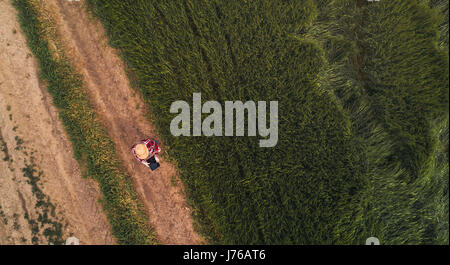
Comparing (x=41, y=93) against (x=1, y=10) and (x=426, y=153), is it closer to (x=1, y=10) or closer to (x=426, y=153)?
(x=1, y=10)

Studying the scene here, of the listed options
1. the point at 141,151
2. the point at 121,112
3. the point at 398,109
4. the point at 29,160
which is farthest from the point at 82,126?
the point at 398,109

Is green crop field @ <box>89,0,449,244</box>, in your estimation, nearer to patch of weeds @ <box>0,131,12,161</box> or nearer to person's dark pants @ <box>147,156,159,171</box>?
person's dark pants @ <box>147,156,159,171</box>

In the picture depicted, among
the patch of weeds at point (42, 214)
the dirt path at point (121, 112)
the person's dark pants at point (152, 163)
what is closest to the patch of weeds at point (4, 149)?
the patch of weeds at point (42, 214)

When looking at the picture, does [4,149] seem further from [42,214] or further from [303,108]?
[303,108]

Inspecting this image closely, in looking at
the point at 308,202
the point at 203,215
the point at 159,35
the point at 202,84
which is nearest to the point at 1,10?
the point at 159,35

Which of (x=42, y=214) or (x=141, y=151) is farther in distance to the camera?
(x=42, y=214)

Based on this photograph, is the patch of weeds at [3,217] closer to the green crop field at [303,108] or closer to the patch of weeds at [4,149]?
the patch of weeds at [4,149]
